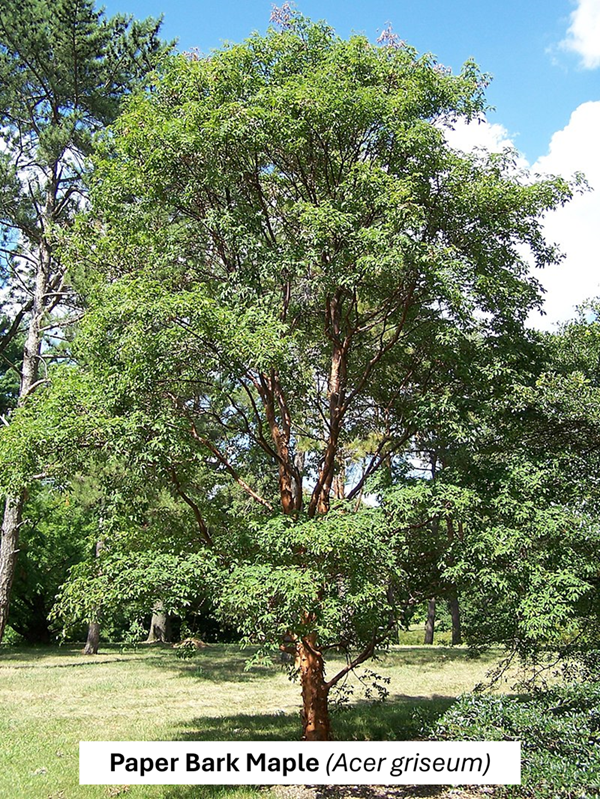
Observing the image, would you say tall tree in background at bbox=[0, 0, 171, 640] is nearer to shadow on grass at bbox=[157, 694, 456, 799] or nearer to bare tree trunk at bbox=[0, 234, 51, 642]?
bare tree trunk at bbox=[0, 234, 51, 642]

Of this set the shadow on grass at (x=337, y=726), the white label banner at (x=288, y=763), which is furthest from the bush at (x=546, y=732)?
the shadow on grass at (x=337, y=726)

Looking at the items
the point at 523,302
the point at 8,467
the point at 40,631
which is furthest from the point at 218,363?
the point at 40,631

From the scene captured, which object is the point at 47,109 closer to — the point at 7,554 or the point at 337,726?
the point at 7,554

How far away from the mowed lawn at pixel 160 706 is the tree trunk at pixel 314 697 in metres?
0.75

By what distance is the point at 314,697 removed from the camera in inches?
299

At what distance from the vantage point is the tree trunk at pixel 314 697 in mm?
7508

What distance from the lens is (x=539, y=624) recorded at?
612 centimetres

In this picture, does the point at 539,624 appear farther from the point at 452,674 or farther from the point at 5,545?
the point at 5,545

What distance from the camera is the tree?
21.9ft

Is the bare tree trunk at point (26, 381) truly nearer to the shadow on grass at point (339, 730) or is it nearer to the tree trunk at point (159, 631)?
the shadow on grass at point (339, 730)

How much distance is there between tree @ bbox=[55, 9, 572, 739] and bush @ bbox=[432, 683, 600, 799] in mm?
1319

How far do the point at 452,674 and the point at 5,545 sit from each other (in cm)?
1189

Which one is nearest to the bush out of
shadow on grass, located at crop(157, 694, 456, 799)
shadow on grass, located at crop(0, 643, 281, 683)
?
shadow on grass, located at crop(157, 694, 456, 799)

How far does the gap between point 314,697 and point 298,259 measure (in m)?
5.17
